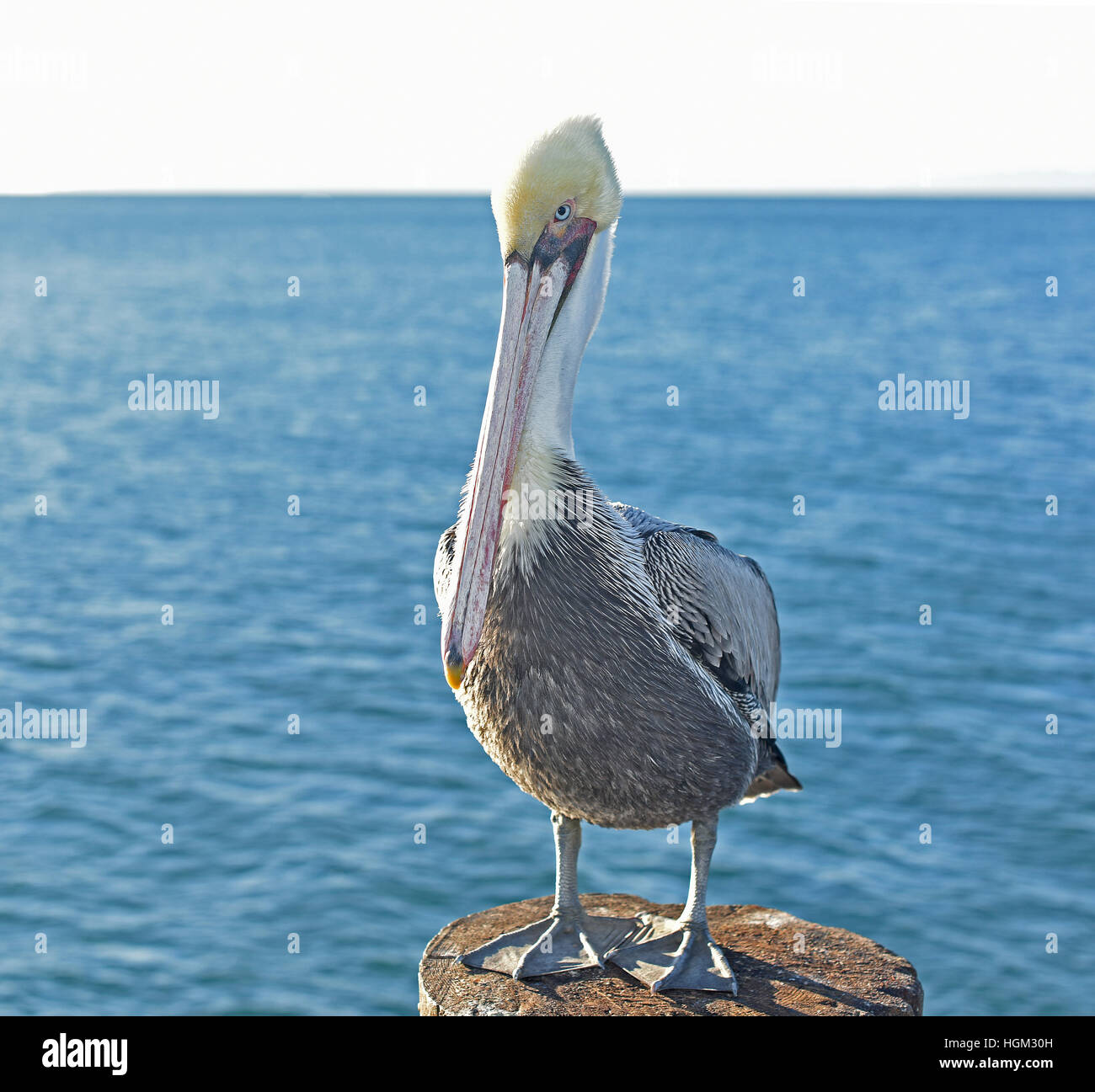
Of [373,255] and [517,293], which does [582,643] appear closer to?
[517,293]

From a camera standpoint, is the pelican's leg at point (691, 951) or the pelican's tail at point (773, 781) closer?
the pelican's leg at point (691, 951)

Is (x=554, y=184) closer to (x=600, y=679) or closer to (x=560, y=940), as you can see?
(x=600, y=679)

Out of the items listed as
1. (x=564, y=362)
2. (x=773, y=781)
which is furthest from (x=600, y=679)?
(x=773, y=781)

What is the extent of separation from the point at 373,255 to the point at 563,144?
336ft

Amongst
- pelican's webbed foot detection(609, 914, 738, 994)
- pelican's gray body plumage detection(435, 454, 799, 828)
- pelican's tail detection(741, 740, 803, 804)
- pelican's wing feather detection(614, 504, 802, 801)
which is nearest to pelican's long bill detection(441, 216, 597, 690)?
pelican's gray body plumage detection(435, 454, 799, 828)

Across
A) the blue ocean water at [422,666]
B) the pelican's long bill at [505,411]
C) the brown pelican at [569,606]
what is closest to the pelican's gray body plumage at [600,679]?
the brown pelican at [569,606]

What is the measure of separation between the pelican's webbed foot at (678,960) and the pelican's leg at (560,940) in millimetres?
118

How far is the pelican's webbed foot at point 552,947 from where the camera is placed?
5039 mm

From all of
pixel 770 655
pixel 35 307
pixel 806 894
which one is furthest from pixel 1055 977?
pixel 35 307

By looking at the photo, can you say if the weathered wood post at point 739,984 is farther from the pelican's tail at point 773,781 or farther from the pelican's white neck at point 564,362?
the pelican's white neck at point 564,362

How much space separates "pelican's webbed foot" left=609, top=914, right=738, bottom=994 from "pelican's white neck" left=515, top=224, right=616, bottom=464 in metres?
2.05

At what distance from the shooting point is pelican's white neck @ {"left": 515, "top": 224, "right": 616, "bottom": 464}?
4531mm

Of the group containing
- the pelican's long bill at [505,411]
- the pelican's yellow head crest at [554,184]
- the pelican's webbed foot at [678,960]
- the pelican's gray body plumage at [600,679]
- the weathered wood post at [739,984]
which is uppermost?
the pelican's yellow head crest at [554,184]

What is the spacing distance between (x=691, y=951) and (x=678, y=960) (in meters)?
0.08
